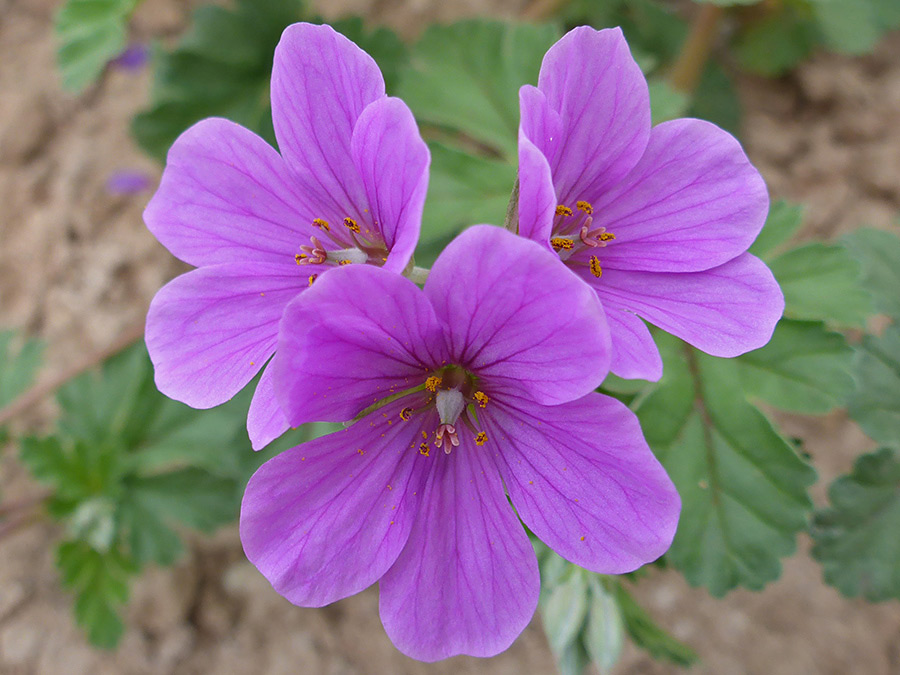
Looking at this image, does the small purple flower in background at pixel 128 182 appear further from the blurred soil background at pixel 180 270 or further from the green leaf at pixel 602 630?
the green leaf at pixel 602 630

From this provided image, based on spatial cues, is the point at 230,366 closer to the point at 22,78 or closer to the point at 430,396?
the point at 430,396

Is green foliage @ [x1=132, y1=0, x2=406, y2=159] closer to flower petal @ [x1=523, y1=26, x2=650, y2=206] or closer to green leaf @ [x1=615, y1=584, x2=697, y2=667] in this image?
flower petal @ [x1=523, y1=26, x2=650, y2=206]

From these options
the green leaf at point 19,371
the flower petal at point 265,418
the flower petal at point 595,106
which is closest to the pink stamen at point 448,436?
the flower petal at point 265,418

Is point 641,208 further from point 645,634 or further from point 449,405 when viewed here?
point 645,634

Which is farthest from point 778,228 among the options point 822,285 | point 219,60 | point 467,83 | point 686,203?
point 219,60

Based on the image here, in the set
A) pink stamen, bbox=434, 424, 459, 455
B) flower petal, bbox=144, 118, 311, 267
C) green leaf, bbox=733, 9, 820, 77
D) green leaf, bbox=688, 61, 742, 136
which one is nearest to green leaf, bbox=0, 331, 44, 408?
flower petal, bbox=144, 118, 311, 267

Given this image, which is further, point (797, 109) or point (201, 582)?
point (797, 109)

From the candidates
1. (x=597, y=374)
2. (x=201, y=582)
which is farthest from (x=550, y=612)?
(x=201, y=582)
